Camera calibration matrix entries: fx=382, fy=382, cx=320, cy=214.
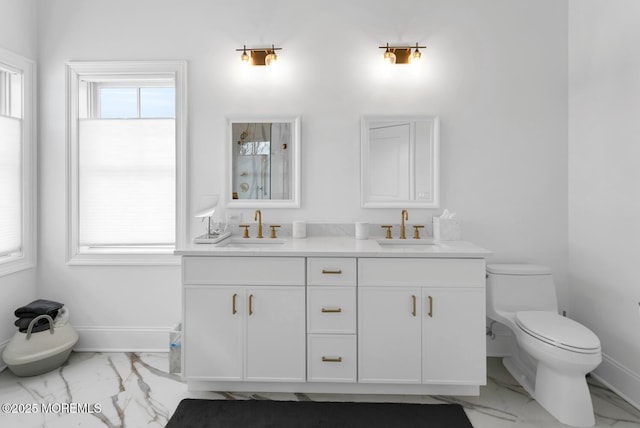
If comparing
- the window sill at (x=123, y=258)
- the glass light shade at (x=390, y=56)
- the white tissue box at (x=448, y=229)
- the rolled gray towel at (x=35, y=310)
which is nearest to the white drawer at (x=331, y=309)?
the white tissue box at (x=448, y=229)

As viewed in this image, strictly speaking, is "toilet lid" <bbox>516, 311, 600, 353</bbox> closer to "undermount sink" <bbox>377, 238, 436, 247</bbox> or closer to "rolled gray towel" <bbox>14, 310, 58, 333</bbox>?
"undermount sink" <bbox>377, 238, 436, 247</bbox>

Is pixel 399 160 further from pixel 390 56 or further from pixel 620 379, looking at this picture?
pixel 620 379

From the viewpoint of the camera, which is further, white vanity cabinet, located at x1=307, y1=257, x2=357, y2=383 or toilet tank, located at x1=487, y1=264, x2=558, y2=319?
toilet tank, located at x1=487, y1=264, x2=558, y2=319

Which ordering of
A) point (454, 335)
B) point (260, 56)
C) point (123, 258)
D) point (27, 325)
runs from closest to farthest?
point (454, 335) < point (27, 325) < point (260, 56) < point (123, 258)

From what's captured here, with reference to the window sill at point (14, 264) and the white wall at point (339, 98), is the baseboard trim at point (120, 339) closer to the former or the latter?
the white wall at point (339, 98)

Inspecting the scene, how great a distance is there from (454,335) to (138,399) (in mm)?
1920

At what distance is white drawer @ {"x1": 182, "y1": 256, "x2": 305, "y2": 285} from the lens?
229 cm

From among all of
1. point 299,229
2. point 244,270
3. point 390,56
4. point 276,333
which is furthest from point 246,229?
point 390,56

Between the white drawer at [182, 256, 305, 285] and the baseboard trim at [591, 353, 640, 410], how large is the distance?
2047mm

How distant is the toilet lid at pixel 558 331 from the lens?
1977mm

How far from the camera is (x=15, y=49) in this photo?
9.04ft

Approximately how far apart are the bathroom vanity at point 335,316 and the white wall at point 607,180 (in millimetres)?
911

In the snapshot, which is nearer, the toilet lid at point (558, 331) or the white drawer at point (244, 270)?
the toilet lid at point (558, 331)

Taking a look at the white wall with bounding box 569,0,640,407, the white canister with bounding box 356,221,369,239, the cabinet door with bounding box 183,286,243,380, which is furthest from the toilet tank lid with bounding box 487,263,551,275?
the cabinet door with bounding box 183,286,243,380
